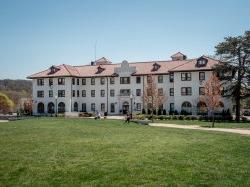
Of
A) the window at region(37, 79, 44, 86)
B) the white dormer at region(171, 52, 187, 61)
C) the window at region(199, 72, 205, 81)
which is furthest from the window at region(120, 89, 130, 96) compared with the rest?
the window at region(37, 79, 44, 86)

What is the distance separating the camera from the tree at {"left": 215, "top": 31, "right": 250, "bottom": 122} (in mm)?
47688

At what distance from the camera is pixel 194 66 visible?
57469 mm

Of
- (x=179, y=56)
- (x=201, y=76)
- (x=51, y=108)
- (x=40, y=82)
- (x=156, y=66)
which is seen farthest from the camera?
(x=40, y=82)

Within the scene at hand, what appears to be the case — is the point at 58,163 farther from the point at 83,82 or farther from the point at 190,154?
the point at 83,82

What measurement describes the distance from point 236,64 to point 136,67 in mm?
21168

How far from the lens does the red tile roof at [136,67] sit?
191 feet

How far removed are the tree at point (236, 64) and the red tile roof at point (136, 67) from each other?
710 centimetres

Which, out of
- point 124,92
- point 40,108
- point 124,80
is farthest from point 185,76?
point 40,108

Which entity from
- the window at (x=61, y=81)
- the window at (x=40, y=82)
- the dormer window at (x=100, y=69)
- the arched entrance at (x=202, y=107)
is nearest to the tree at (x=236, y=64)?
the arched entrance at (x=202, y=107)

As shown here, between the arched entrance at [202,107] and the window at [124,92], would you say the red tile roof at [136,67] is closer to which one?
the window at [124,92]

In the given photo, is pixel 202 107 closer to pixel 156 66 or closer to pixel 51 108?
pixel 156 66

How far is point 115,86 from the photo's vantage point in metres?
65.9

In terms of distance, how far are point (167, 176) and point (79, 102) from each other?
58.5 metres

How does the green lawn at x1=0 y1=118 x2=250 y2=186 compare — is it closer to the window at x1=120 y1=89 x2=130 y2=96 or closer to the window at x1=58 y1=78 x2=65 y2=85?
the window at x1=120 y1=89 x2=130 y2=96
